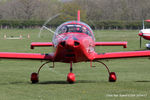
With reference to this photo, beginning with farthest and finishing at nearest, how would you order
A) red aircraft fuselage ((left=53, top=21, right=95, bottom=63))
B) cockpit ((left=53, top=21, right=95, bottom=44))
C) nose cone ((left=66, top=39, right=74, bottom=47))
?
cockpit ((left=53, top=21, right=95, bottom=44)), red aircraft fuselage ((left=53, top=21, right=95, bottom=63)), nose cone ((left=66, top=39, right=74, bottom=47))

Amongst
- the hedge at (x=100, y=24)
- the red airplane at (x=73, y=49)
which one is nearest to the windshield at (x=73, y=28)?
the red airplane at (x=73, y=49)

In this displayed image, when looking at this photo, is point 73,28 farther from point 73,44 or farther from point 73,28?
point 73,44

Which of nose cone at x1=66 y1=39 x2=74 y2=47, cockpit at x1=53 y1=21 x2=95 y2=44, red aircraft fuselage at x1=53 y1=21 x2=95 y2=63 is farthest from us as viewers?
cockpit at x1=53 y1=21 x2=95 y2=44

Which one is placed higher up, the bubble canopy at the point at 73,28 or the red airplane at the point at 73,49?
the bubble canopy at the point at 73,28

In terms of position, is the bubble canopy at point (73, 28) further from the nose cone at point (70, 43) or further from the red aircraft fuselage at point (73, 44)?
the nose cone at point (70, 43)

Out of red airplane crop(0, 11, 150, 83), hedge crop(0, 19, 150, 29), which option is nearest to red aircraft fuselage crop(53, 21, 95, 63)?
red airplane crop(0, 11, 150, 83)

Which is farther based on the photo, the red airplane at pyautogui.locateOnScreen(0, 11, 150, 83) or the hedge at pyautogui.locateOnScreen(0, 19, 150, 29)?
the hedge at pyautogui.locateOnScreen(0, 19, 150, 29)

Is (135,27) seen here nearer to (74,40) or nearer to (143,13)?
(143,13)

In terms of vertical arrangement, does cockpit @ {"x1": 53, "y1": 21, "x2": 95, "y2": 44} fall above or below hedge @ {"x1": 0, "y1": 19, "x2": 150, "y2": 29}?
below

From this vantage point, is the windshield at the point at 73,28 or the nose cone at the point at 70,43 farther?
the windshield at the point at 73,28

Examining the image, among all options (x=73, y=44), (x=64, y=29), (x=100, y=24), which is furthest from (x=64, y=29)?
(x=100, y=24)

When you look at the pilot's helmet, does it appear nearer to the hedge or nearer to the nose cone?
the nose cone

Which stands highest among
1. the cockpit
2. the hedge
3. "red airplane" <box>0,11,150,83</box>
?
the hedge

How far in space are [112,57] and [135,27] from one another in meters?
76.7
